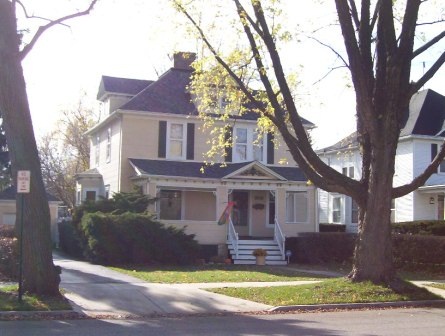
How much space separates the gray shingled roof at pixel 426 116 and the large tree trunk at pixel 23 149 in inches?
891

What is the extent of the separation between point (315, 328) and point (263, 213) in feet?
64.3

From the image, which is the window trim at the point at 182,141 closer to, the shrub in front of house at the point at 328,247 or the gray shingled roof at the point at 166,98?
the gray shingled roof at the point at 166,98

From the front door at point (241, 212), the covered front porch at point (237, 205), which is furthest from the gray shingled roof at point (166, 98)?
the front door at point (241, 212)

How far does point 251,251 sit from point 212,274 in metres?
6.69

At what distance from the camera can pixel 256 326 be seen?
11.1 m

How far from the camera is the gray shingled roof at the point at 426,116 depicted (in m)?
32.8

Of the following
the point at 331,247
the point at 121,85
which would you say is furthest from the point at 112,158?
the point at 331,247

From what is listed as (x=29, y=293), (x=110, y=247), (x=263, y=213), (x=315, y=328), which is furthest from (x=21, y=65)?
(x=263, y=213)

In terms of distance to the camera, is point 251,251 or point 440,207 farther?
point 440,207

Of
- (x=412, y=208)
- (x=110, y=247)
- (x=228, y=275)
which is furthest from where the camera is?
(x=412, y=208)

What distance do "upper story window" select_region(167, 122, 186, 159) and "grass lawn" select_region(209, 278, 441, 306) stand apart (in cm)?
1378

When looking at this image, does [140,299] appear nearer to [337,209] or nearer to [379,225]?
[379,225]

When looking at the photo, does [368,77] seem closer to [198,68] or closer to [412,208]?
[198,68]

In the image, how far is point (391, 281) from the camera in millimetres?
15156
